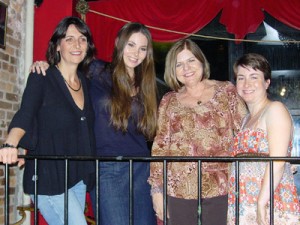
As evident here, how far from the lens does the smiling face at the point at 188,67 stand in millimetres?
2584

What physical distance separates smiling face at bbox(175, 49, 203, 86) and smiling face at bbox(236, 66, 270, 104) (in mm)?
275

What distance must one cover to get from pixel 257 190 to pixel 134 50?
3.17ft

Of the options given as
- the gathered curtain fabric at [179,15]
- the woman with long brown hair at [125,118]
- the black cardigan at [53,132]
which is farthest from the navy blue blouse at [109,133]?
the gathered curtain fabric at [179,15]

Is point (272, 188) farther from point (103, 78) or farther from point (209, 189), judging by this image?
point (103, 78)

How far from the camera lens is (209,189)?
2.44 meters

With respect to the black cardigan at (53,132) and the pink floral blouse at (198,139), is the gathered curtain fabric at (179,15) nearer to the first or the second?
the pink floral blouse at (198,139)

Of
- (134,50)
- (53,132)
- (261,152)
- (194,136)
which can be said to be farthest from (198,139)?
(53,132)

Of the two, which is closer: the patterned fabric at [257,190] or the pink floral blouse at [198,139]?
the patterned fabric at [257,190]

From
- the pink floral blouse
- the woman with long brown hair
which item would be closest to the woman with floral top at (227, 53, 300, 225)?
the pink floral blouse

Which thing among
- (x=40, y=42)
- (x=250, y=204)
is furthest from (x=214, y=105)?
(x=40, y=42)

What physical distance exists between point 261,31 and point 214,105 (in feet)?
8.80

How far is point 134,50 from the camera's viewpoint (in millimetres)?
2533

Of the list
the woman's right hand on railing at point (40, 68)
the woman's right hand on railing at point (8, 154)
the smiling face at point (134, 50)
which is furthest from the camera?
the smiling face at point (134, 50)

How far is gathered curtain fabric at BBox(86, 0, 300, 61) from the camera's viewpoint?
4504mm
